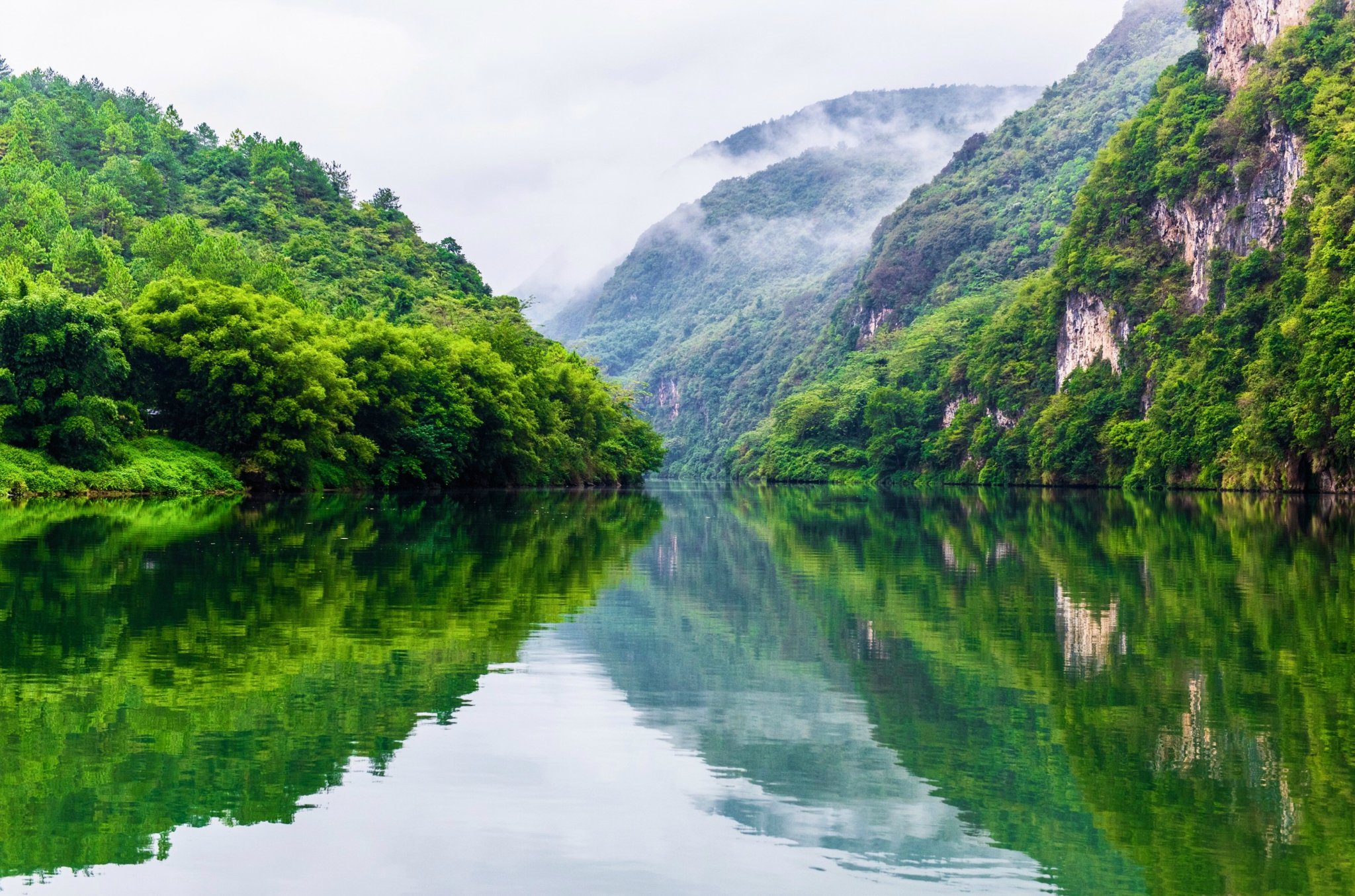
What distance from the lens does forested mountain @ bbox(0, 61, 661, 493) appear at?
176 ft

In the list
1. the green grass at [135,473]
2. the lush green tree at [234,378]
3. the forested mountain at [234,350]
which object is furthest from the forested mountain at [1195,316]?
the green grass at [135,473]

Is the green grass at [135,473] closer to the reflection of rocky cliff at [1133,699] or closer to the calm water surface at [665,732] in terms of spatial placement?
the calm water surface at [665,732]

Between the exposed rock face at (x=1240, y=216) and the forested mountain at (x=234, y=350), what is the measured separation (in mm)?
55631

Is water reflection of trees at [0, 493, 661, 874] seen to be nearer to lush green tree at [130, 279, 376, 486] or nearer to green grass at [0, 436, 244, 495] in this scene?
green grass at [0, 436, 244, 495]

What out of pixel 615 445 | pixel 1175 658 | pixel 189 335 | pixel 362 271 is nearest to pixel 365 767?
pixel 1175 658

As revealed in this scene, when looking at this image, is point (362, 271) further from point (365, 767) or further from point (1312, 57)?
point (365, 767)

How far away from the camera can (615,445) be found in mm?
117188

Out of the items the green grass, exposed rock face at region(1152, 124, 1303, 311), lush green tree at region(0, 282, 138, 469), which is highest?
exposed rock face at region(1152, 124, 1303, 311)

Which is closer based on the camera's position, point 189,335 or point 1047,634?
point 1047,634

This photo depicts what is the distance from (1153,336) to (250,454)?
311ft

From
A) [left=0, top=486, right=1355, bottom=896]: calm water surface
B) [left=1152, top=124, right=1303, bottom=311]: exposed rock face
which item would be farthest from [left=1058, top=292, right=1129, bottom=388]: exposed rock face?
[left=0, top=486, right=1355, bottom=896]: calm water surface

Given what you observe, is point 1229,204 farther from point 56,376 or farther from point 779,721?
point 779,721

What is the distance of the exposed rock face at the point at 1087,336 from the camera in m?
140

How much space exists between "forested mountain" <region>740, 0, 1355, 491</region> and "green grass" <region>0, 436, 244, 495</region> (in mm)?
59575
